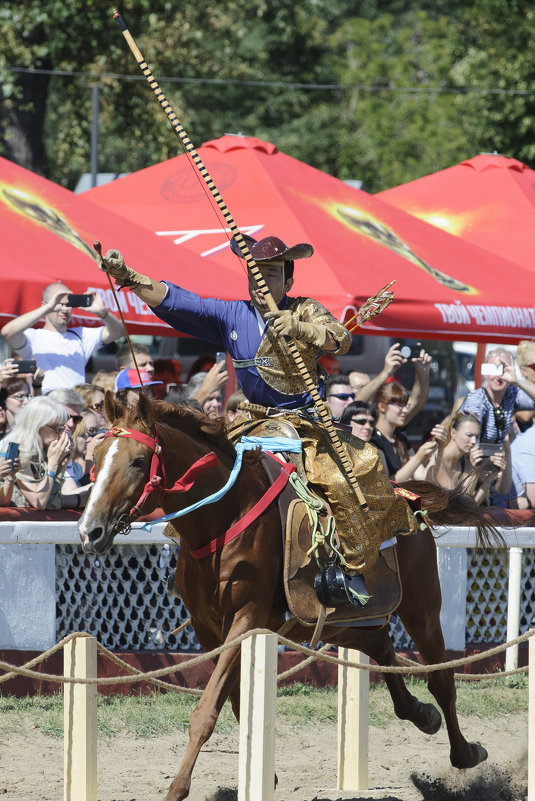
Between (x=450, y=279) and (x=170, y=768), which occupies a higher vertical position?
(x=450, y=279)

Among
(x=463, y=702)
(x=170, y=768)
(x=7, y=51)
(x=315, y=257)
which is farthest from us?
(x=7, y=51)

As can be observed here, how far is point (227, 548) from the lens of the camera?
209 inches

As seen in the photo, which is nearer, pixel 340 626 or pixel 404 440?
pixel 340 626

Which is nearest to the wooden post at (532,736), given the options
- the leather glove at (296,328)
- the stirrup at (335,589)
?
the stirrup at (335,589)

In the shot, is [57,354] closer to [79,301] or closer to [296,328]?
[79,301]

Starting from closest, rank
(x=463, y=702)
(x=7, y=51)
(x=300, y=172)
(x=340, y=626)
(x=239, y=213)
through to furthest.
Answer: (x=340, y=626) → (x=463, y=702) → (x=239, y=213) → (x=300, y=172) → (x=7, y=51)

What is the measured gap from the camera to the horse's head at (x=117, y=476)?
15.8 ft

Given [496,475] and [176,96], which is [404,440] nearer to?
[496,475]

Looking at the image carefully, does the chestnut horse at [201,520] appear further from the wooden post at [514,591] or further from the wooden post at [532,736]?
the wooden post at [514,591]

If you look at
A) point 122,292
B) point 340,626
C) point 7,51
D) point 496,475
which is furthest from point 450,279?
point 7,51

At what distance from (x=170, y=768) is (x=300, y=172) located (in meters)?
6.63

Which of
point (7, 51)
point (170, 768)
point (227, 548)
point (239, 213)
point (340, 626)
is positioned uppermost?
point (7, 51)

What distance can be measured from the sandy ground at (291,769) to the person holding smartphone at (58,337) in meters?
2.78

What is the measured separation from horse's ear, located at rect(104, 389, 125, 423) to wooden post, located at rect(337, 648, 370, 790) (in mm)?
2067
